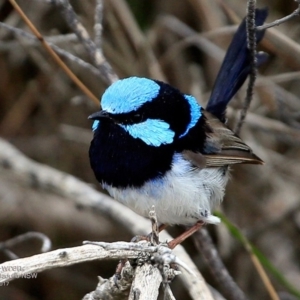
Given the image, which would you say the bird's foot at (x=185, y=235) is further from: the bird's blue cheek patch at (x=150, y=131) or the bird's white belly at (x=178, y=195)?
the bird's blue cheek patch at (x=150, y=131)

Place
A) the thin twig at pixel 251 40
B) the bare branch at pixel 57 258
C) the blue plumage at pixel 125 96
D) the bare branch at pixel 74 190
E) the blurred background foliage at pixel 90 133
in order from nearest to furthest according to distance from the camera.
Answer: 1. the bare branch at pixel 57 258
2. the thin twig at pixel 251 40
3. the blue plumage at pixel 125 96
4. the bare branch at pixel 74 190
5. the blurred background foliage at pixel 90 133

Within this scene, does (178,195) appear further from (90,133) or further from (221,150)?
(90,133)

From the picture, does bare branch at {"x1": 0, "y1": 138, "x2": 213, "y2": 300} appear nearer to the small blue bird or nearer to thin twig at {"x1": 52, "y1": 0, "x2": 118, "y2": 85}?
the small blue bird

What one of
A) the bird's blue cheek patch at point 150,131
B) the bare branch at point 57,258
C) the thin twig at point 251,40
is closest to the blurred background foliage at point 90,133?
the thin twig at point 251,40

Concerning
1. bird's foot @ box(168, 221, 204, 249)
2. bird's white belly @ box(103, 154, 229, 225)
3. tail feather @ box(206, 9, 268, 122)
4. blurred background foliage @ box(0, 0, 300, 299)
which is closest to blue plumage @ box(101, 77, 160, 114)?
bird's white belly @ box(103, 154, 229, 225)

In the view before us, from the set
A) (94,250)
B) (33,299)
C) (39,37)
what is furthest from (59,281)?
(94,250)

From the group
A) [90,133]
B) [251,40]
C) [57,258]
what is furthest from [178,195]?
[90,133]
